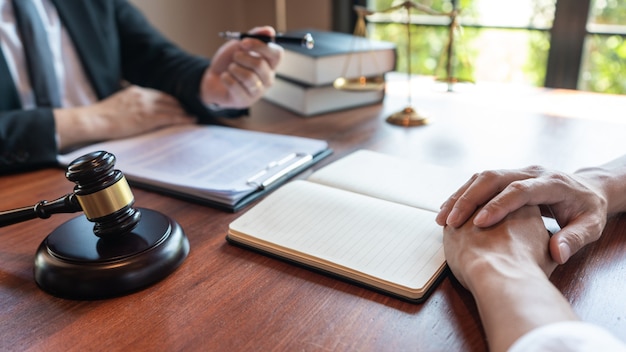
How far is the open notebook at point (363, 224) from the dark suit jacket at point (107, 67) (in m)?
0.50

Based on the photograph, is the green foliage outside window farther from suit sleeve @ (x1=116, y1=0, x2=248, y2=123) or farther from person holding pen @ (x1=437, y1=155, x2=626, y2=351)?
person holding pen @ (x1=437, y1=155, x2=626, y2=351)

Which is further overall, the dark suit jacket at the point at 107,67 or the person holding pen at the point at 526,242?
the dark suit jacket at the point at 107,67

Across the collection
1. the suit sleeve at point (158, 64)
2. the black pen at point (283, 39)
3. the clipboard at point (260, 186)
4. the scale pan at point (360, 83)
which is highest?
the black pen at point (283, 39)

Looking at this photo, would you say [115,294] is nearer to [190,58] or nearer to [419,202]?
[419,202]

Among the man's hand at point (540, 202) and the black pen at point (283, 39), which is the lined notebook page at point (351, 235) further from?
the black pen at point (283, 39)

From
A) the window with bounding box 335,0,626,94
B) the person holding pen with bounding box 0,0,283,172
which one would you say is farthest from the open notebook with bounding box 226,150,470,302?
the window with bounding box 335,0,626,94

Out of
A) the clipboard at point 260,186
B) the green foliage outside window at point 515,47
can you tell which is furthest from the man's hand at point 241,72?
the green foliage outside window at point 515,47

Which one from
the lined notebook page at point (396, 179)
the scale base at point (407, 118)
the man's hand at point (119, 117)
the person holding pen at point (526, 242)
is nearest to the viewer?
the person holding pen at point (526, 242)

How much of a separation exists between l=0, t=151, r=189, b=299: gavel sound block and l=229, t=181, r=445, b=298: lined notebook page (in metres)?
0.12

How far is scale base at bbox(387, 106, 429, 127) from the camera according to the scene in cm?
117

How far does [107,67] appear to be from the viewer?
1.30 metres

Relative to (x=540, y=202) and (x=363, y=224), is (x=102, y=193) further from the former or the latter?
(x=540, y=202)

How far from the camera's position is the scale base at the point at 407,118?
46.3 inches

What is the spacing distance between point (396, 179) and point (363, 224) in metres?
0.16
